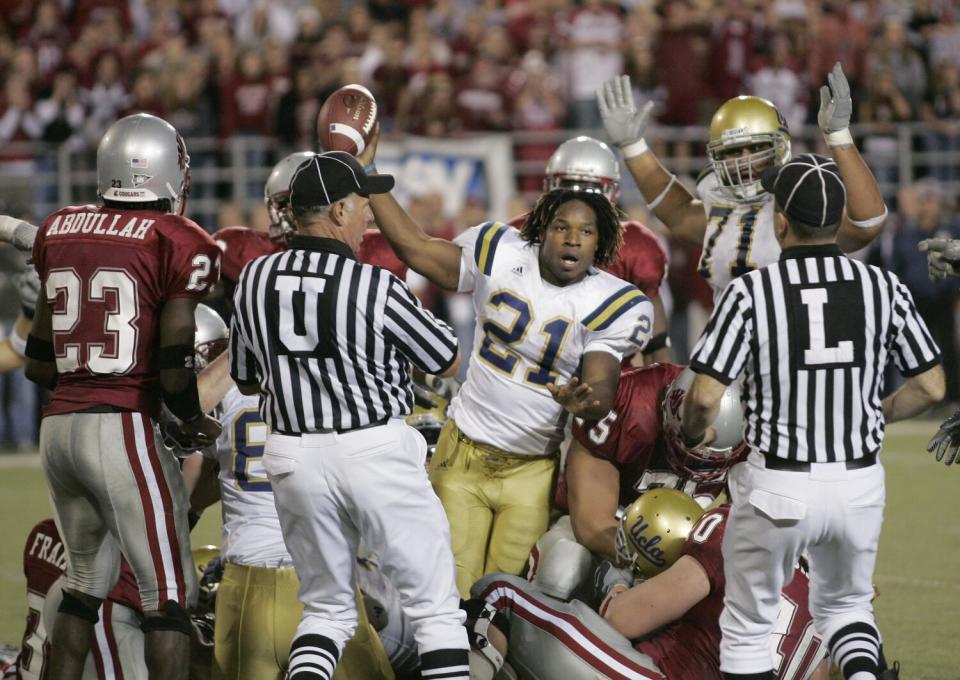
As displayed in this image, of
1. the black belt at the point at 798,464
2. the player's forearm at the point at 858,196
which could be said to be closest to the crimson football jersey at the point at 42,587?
the black belt at the point at 798,464

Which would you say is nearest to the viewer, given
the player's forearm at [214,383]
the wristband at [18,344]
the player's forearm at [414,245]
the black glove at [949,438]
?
the player's forearm at [214,383]

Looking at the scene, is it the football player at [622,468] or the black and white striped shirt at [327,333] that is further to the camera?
the football player at [622,468]

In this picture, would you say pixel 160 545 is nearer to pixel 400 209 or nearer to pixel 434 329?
pixel 434 329

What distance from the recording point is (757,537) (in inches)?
152

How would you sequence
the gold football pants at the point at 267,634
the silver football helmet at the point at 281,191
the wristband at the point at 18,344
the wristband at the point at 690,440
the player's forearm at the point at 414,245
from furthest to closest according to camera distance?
the wristband at the point at 18,344, the silver football helmet at the point at 281,191, the player's forearm at the point at 414,245, the wristband at the point at 690,440, the gold football pants at the point at 267,634

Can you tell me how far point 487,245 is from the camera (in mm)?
4891

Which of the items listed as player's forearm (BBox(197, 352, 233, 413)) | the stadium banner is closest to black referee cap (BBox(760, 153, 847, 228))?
player's forearm (BBox(197, 352, 233, 413))

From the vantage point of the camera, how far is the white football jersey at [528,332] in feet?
15.5

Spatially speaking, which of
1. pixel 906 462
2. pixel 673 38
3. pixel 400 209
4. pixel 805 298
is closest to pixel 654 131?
pixel 673 38

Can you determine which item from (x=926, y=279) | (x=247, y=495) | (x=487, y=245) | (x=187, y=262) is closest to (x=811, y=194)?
(x=487, y=245)

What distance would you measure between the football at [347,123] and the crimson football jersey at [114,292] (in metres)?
0.72

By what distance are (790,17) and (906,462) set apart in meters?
5.10

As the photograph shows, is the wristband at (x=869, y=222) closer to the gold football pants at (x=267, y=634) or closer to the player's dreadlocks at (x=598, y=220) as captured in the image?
the player's dreadlocks at (x=598, y=220)

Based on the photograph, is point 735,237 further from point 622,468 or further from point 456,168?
point 456,168
